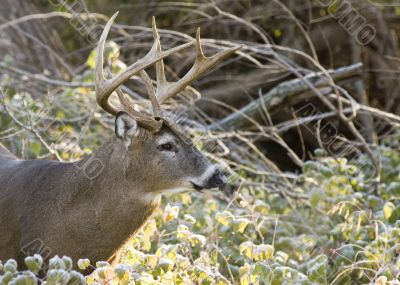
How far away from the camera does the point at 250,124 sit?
8445 millimetres

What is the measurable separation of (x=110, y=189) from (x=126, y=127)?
347mm

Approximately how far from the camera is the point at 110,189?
476 centimetres

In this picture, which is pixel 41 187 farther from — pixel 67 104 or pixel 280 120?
pixel 280 120

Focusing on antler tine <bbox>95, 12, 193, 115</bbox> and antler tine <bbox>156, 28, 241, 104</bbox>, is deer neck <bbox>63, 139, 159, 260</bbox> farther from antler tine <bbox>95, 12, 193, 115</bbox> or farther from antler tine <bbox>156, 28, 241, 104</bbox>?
antler tine <bbox>156, 28, 241, 104</bbox>

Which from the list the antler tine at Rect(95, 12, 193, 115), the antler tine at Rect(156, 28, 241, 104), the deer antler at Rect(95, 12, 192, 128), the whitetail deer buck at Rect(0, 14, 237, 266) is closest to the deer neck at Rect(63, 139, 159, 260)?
the whitetail deer buck at Rect(0, 14, 237, 266)

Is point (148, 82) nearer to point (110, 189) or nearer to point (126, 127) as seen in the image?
point (126, 127)

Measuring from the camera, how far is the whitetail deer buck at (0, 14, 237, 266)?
4676 millimetres

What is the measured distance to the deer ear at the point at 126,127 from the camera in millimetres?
4682

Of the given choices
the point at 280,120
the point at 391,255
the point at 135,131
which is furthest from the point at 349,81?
the point at 135,131

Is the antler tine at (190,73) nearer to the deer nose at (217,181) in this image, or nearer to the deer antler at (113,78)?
the deer antler at (113,78)

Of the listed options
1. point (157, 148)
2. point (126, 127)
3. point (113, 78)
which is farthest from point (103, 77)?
point (157, 148)

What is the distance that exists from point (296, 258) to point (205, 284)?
6.67 feet

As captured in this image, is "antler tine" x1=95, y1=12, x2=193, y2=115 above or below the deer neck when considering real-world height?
above

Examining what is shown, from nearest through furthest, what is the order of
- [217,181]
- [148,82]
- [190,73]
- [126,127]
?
[217,181] < [126,127] < [190,73] < [148,82]
